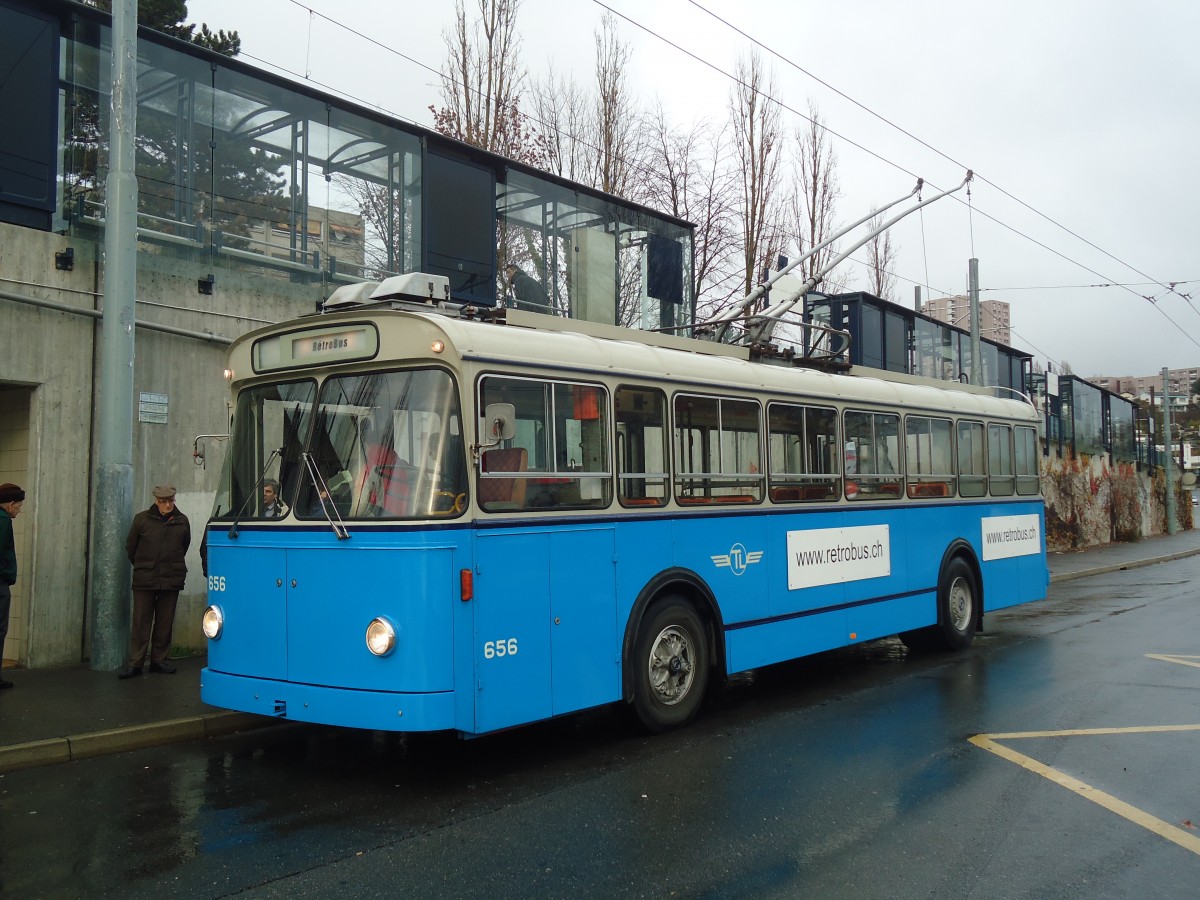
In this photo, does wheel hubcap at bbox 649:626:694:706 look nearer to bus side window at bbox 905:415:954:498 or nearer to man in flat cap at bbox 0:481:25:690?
bus side window at bbox 905:415:954:498

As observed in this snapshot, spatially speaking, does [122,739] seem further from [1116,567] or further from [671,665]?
[1116,567]

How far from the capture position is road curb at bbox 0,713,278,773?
7012mm

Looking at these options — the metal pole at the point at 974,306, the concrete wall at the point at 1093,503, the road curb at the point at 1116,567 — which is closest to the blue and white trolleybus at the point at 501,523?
the metal pole at the point at 974,306

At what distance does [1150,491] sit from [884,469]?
40.8 metres

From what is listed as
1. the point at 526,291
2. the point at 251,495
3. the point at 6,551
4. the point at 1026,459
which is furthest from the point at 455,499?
the point at 526,291

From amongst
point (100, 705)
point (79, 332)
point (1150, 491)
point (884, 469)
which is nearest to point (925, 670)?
point (884, 469)

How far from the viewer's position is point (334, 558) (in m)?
6.36

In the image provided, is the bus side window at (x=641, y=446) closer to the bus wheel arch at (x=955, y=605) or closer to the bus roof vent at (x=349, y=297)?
the bus roof vent at (x=349, y=297)

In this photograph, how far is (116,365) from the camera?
31.8 feet

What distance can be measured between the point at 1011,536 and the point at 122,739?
1014cm

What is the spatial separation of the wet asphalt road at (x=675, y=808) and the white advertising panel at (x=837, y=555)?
108cm

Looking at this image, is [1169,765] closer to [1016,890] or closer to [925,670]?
[1016,890]

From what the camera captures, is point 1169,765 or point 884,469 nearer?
point 1169,765

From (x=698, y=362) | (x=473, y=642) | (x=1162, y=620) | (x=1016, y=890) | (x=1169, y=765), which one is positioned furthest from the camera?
(x=1162, y=620)
